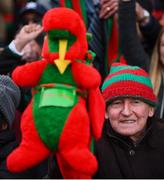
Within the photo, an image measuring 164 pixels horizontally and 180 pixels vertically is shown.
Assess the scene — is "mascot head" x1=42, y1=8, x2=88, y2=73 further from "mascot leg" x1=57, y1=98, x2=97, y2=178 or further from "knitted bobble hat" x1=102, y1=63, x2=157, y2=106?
"knitted bobble hat" x1=102, y1=63, x2=157, y2=106

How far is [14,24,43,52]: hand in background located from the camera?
2666 mm

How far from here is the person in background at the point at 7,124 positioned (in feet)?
6.49

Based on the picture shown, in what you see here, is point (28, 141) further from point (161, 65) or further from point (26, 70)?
point (161, 65)

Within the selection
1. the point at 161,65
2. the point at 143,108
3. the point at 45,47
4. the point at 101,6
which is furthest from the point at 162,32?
the point at 45,47

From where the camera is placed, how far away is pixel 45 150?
1426 millimetres

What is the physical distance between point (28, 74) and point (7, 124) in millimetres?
612

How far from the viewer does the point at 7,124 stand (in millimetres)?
2000

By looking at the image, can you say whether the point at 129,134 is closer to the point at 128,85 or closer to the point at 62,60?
the point at 128,85

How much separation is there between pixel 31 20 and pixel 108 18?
0.65 metres

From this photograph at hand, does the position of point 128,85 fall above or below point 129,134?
above

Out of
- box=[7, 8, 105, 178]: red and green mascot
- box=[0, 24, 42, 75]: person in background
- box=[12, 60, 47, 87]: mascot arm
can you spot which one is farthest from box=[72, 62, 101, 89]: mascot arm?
box=[0, 24, 42, 75]: person in background

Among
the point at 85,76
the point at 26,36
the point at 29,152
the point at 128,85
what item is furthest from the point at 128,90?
the point at 26,36

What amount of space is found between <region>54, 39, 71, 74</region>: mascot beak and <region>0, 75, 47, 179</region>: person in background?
1.98ft

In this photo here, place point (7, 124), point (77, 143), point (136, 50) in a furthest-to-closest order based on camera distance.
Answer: point (136, 50) → point (7, 124) → point (77, 143)
